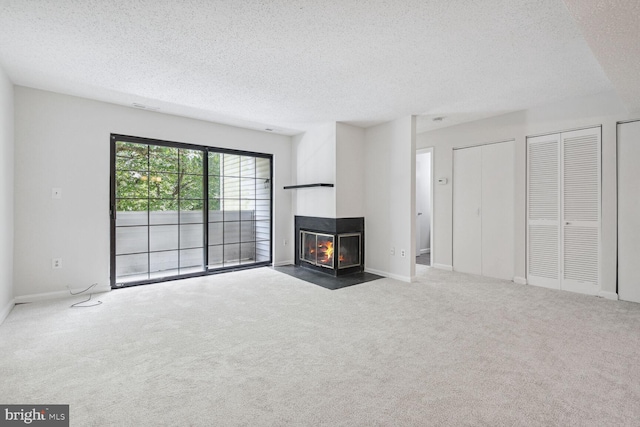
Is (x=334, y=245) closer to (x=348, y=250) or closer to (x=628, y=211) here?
(x=348, y=250)

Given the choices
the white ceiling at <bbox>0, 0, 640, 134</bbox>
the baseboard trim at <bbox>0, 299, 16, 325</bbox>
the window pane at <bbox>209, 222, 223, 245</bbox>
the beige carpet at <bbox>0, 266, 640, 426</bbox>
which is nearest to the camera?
the beige carpet at <bbox>0, 266, 640, 426</bbox>

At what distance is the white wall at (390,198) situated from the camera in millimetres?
4586

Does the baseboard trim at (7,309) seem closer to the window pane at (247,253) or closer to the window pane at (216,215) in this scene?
the window pane at (216,215)

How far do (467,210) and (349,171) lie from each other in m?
2.06

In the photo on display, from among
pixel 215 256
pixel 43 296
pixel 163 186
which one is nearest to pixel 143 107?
pixel 163 186

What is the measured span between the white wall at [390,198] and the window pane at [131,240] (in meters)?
3.49

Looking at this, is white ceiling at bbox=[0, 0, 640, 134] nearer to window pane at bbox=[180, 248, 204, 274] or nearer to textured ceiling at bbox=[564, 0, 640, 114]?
textured ceiling at bbox=[564, 0, 640, 114]

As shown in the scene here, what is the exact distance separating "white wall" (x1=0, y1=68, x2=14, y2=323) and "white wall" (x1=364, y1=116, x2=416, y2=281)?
14.9 feet

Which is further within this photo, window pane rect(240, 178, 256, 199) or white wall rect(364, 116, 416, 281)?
window pane rect(240, 178, 256, 199)

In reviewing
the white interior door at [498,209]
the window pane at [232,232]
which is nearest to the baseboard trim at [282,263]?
the window pane at [232,232]

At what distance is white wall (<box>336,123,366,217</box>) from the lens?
4.95 metres

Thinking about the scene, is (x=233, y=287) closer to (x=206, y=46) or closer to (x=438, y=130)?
(x=206, y=46)

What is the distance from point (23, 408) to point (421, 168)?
7.27m

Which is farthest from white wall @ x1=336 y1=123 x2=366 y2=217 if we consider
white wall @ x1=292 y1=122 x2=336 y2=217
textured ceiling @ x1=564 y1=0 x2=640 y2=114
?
textured ceiling @ x1=564 y1=0 x2=640 y2=114
